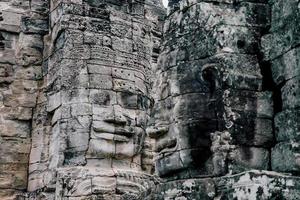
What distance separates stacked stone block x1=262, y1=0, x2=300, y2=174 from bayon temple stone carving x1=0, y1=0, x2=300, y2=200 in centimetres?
2


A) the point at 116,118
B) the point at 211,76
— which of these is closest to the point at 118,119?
the point at 116,118

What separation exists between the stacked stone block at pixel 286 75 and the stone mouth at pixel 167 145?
100cm

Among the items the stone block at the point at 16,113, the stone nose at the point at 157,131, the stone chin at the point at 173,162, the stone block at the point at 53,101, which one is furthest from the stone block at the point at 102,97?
the stone chin at the point at 173,162

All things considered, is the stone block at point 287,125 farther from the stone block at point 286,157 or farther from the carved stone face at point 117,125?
the carved stone face at point 117,125

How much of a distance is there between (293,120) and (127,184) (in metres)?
5.57

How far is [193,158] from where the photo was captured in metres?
6.43

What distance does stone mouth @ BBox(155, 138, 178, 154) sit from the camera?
21.7ft

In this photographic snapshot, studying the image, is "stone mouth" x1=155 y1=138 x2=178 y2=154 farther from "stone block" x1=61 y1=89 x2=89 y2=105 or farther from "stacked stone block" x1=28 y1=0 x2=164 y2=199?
"stone block" x1=61 y1=89 x2=89 y2=105

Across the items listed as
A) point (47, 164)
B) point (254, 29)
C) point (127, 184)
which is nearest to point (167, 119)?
point (254, 29)

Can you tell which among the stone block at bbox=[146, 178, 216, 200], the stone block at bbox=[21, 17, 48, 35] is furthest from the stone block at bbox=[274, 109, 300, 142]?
the stone block at bbox=[21, 17, 48, 35]

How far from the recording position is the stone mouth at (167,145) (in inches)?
260

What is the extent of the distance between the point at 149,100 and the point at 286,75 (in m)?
6.10

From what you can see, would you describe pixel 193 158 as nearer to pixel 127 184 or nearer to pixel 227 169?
pixel 227 169

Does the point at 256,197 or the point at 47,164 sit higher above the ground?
the point at 47,164
